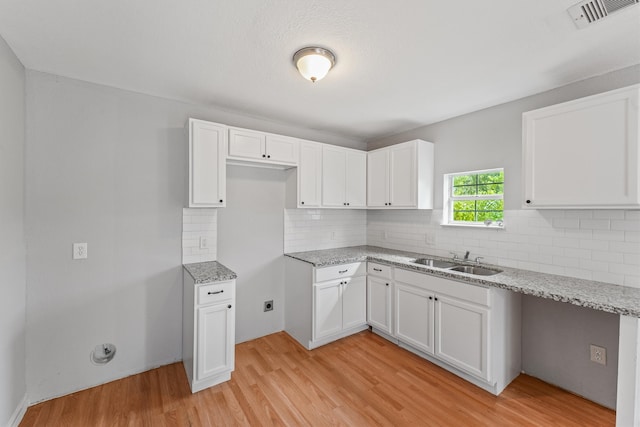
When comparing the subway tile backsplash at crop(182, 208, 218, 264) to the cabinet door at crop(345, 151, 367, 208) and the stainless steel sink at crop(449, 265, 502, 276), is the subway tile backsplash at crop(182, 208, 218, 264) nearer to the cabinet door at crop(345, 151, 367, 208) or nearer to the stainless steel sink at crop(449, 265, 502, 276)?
the cabinet door at crop(345, 151, 367, 208)

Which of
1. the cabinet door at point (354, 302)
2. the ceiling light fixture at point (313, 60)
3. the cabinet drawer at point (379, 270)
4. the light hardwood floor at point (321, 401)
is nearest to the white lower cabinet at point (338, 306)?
the cabinet door at point (354, 302)

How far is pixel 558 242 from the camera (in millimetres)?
2316

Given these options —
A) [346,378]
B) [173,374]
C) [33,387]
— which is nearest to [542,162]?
[346,378]

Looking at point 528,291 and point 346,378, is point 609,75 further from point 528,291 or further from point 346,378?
point 346,378

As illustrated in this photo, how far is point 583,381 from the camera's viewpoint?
2156 millimetres

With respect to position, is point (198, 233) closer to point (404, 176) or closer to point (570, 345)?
point (404, 176)

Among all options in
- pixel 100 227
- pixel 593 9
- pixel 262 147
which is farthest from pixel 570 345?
pixel 100 227

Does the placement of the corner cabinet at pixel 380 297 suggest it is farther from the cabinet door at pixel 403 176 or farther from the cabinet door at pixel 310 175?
the cabinet door at pixel 310 175

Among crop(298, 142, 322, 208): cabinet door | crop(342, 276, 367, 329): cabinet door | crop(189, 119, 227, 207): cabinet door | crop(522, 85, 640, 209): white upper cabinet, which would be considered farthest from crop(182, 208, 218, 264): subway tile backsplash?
crop(522, 85, 640, 209): white upper cabinet

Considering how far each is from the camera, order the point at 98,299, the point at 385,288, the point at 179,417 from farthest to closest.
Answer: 1. the point at 385,288
2. the point at 98,299
3. the point at 179,417

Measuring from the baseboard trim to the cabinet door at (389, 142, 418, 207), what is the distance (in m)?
3.63

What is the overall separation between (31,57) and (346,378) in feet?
11.2

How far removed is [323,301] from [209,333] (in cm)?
115

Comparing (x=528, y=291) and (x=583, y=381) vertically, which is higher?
(x=528, y=291)
